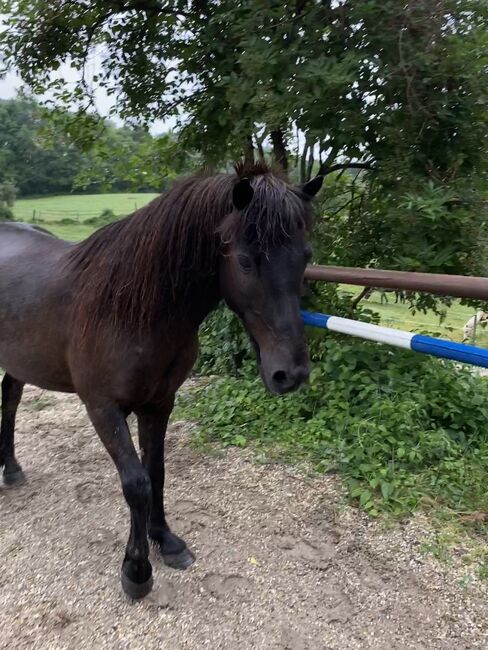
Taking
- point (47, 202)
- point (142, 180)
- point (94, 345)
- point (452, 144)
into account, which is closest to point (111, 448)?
point (94, 345)

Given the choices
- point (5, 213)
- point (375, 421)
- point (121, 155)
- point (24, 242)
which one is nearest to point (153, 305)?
point (24, 242)

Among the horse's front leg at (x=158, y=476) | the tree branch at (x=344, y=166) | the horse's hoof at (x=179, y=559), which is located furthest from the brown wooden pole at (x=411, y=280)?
the horse's hoof at (x=179, y=559)

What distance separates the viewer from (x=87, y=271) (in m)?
2.41

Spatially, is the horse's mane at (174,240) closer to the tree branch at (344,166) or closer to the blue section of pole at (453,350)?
the blue section of pole at (453,350)

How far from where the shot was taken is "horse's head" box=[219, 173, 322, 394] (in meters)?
1.80

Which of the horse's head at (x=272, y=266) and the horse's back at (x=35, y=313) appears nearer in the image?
the horse's head at (x=272, y=266)

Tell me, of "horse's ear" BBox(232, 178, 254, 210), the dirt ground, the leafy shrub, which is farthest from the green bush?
the leafy shrub

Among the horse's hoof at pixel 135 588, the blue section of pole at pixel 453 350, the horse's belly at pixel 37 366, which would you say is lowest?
the horse's hoof at pixel 135 588

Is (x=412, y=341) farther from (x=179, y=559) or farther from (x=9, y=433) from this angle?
(x=9, y=433)

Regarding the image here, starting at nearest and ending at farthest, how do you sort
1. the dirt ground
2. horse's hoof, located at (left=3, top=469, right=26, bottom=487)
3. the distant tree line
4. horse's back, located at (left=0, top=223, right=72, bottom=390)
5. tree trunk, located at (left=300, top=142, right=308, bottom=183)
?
the dirt ground
horse's back, located at (left=0, top=223, right=72, bottom=390)
horse's hoof, located at (left=3, top=469, right=26, bottom=487)
tree trunk, located at (left=300, top=142, right=308, bottom=183)
the distant tree line

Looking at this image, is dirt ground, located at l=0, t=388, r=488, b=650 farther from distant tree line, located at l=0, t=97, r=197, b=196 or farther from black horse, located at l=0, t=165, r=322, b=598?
distant tree line, located at l=0, t=97, r=197, b=196

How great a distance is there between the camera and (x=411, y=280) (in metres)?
2.77

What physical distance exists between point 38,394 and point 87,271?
296cm

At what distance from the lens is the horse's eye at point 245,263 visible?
183 centimetres
